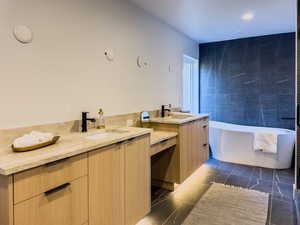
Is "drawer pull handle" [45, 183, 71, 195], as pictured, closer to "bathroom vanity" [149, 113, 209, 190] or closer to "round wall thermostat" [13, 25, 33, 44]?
"round wall thermostat" [13, 25, 33, 44]

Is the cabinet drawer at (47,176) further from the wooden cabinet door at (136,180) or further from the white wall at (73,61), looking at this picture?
the white wall at (73,61)

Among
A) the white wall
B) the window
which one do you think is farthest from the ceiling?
the window

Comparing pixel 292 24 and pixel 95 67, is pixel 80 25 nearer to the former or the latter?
pixel 95 67

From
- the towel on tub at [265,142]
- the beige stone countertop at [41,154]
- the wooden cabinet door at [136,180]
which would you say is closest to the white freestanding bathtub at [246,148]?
the towel on tub at [265,142]

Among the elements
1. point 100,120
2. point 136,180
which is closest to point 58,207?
point 136,180

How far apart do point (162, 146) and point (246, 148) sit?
205 centimetres

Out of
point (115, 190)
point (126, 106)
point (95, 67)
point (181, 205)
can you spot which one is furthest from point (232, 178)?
point (95, 67)

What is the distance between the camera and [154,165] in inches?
116

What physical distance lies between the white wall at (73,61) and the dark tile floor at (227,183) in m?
1.19

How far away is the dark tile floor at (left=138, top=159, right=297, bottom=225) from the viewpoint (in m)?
2.25

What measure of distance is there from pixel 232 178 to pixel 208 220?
1.25 meters

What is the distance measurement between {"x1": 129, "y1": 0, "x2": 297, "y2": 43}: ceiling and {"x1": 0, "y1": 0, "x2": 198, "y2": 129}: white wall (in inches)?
12.0

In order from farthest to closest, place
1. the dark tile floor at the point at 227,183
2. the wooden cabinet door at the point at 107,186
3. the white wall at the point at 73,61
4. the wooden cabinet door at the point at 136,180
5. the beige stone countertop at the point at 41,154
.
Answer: the dark tile floor at the point at 227,183, the wooden cabinet door at the point at 136,180, the white wall at the point at 73,61, the wooden cabinet door at the point at 107,186, the beige stone countertop at the point at 41,154

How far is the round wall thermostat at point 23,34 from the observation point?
5.30 ft
